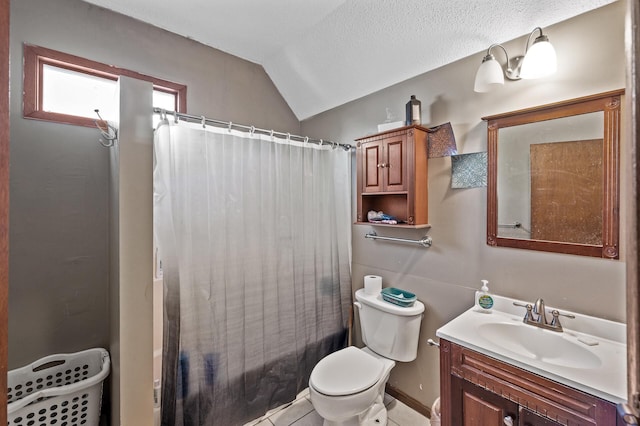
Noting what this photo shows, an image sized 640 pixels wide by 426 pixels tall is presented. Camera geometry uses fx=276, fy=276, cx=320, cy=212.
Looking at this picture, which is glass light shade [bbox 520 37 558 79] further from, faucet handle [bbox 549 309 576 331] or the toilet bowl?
the toilet bowl

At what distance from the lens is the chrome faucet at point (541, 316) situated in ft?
4.38

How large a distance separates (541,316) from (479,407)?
0.54 meters

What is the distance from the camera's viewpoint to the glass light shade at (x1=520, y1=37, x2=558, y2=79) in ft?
4.34

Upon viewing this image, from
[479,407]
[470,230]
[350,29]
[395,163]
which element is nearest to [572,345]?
[479,407]

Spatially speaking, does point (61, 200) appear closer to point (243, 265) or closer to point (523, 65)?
point (243, 265)

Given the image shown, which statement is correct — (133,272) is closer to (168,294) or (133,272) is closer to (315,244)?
(168,294)

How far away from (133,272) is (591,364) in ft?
6.71

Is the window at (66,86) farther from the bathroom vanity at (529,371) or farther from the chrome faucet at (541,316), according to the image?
the chrome faucet at (541,316)

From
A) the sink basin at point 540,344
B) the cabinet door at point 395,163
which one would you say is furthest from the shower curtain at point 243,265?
the sink basin at point 540,344

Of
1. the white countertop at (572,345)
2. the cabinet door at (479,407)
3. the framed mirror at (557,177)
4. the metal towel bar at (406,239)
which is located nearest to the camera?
the white countertop at (572,345)

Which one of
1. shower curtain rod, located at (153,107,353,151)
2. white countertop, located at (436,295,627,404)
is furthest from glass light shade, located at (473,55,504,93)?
white countertop, located at (436,295,627,404)

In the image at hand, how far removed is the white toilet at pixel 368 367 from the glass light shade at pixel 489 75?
139 cm

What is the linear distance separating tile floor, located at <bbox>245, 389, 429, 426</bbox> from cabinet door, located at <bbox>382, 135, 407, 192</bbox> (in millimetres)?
1577

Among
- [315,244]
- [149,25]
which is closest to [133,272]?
[315,244]
